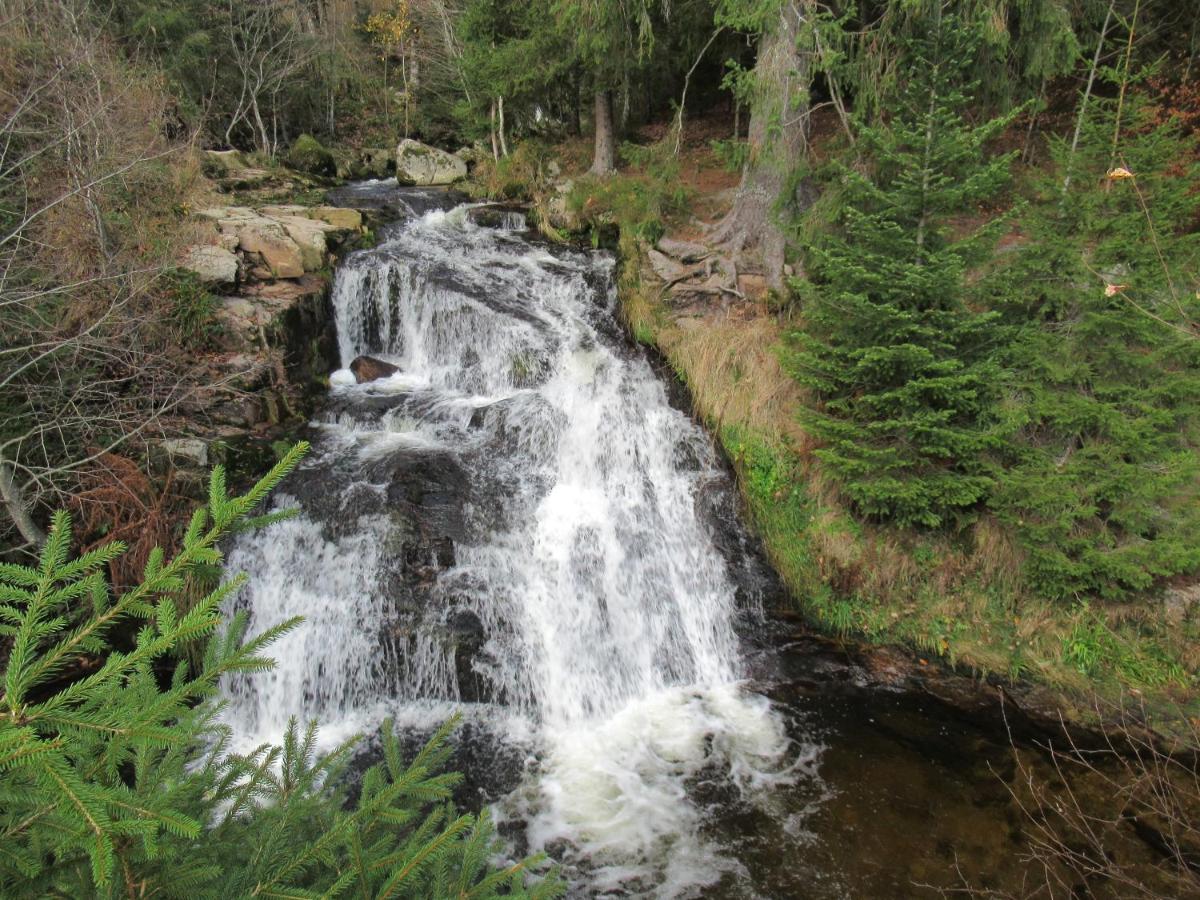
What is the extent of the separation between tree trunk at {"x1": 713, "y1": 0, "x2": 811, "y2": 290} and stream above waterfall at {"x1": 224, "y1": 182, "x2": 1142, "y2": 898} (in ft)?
9.61

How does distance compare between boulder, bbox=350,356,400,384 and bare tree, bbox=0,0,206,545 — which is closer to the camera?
bare tree, bbox=0,0,206,545

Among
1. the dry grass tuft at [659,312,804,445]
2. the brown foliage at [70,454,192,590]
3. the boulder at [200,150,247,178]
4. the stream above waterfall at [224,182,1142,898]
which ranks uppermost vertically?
the boulder at [200,150,247,178]

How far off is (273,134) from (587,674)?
71.7ft

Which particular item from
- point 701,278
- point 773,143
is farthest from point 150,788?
point 773,143

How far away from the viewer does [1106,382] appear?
604 cm

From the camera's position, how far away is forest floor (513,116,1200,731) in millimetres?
6047

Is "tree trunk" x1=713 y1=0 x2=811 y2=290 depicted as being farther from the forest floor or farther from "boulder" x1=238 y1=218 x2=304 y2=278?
"boulder" x1=238 y1=218 x2=304 y2=278

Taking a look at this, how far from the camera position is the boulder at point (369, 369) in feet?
32.0

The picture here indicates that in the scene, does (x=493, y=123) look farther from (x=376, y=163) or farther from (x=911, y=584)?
(x=911, y=584)

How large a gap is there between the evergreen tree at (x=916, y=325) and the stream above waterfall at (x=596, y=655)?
186 centimetres

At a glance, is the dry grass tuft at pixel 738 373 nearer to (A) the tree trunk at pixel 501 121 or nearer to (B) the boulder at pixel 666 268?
(B) the boulder at pixel 666 268

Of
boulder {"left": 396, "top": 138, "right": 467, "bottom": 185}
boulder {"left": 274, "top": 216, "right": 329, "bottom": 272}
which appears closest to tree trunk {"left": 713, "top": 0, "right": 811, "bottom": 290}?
boulder {"left": 274, "top": 216, "right": 329, "bottom": 272}

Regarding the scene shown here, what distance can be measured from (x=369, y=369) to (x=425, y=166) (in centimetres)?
1193

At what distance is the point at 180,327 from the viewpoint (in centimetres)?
799
